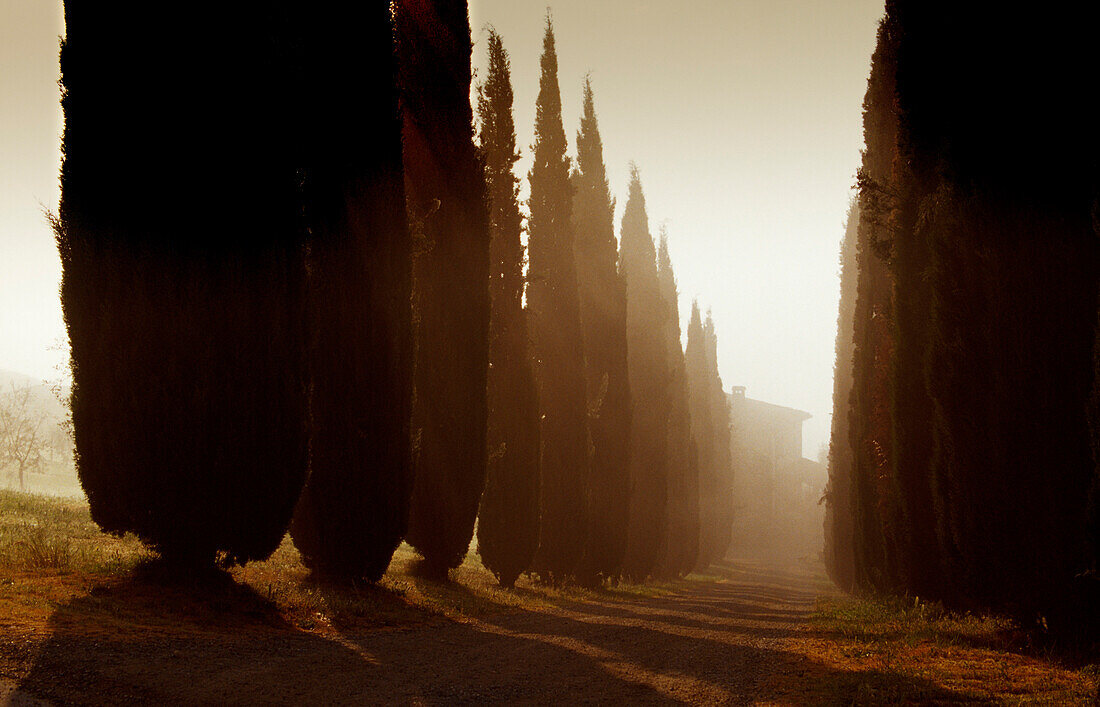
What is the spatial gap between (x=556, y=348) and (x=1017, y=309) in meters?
12.8

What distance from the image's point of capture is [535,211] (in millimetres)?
19797

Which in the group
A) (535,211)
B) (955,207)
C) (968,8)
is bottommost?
(955,207)

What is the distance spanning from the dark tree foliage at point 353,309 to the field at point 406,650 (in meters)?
0.95

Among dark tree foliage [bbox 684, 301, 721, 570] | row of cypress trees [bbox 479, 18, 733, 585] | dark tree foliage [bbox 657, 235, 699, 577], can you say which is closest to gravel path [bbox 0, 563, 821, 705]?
row of cypress trees [bbox 479, 18, 733, 585]

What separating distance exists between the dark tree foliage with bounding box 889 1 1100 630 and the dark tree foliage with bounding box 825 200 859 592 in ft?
40.9

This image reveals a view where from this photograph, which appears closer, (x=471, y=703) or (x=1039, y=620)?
(x=471, y=703)

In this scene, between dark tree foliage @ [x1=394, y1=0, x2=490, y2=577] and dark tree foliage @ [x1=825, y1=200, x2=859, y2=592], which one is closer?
dark tree foliage @ [x1=394, y1=0, x2=490, y2=577]

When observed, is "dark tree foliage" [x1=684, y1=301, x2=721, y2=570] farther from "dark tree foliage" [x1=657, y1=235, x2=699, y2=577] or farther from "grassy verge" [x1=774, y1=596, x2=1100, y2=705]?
"grassy verge" [x1=774, y1=596, x2=1100, y2=705]

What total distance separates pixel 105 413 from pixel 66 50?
12.5 feet

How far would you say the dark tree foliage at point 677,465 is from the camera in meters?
31.0

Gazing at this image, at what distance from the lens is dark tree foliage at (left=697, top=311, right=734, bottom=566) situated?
4519 centimetres

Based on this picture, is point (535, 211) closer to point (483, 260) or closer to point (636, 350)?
point (483, 260)

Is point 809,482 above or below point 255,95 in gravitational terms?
below

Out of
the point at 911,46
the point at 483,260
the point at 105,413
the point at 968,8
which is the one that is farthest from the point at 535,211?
the point at 105,413
